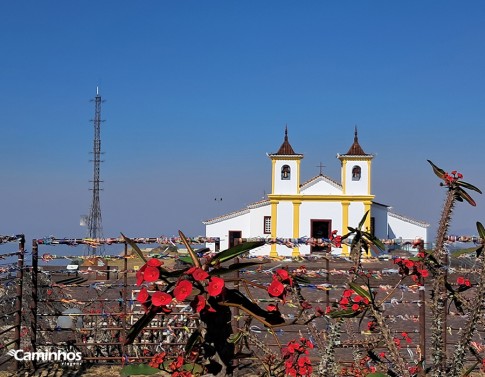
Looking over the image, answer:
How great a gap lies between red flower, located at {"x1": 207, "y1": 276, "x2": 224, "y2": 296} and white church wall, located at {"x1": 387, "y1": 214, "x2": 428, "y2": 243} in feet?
113

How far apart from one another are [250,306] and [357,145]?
31.9 meters

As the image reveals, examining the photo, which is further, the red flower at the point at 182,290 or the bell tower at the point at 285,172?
the bell tower at the point at 285,172

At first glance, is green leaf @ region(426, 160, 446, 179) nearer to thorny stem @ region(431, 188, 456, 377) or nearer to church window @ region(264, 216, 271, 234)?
thorny stem @ region(431, 188, 456, 377)

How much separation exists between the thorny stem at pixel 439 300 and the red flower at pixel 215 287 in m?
1.21

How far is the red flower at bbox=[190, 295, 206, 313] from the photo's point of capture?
1397 millimetres

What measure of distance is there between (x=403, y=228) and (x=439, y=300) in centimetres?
3398

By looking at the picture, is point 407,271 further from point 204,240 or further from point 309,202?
point 309,202

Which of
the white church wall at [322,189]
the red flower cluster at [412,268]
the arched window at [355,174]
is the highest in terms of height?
the arched window at [355,174]

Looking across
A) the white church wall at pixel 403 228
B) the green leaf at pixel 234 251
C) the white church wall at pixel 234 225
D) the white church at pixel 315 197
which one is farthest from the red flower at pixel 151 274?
the white church wall at pixel 403 228

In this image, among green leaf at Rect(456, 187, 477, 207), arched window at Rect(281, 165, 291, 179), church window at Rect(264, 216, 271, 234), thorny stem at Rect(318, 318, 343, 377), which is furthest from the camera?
church window at Rect(264, 216, 271, 234)

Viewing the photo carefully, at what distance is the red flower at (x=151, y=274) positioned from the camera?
54.8 inches

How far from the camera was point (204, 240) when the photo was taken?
226 inches

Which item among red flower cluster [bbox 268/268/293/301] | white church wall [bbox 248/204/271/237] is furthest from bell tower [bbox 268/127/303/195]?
red flower cluster [bbox 268/268/293/301]

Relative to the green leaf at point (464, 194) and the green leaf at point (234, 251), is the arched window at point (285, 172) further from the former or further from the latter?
the green leaf at point (234, 251)
